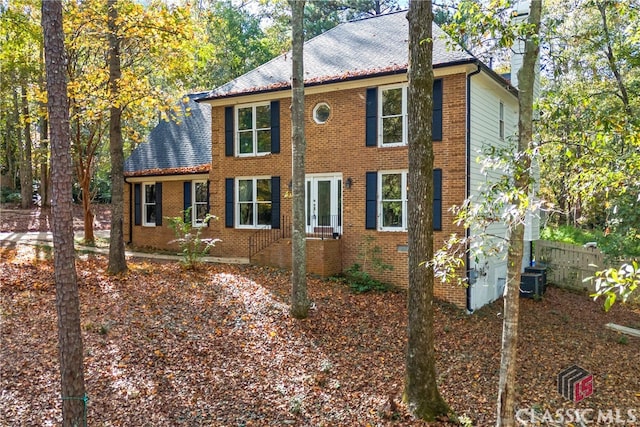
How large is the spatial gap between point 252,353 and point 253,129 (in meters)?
8.50

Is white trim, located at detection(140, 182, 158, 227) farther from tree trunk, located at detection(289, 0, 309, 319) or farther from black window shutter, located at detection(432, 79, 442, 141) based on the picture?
black window shutter, located at detection(432, 79, 442, 141)

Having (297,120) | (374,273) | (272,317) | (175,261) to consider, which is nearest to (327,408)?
(272,317)

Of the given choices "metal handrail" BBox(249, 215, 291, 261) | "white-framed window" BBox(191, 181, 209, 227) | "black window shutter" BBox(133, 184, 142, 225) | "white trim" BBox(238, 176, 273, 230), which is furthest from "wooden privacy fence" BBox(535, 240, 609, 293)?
"black window shutter" BBox(133, 184, 142, 225)

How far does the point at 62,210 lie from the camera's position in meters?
4.55

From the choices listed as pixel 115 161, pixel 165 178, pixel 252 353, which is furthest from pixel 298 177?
pixel 165 178

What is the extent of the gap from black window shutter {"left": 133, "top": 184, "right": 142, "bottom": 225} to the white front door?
7880 mm

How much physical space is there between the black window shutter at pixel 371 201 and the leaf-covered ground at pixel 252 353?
2.03 m

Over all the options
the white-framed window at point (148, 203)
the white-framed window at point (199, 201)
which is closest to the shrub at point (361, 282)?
the white-framed window at point (199, 201)

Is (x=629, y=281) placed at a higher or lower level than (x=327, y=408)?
higher

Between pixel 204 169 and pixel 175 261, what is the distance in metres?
3.63

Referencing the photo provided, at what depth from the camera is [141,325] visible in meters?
8.07

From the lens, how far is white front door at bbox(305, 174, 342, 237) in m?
13.1

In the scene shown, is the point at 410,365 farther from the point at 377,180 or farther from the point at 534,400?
the point at 377,180

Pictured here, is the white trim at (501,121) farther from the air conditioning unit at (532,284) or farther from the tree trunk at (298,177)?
the tree trunk at (298,177)
